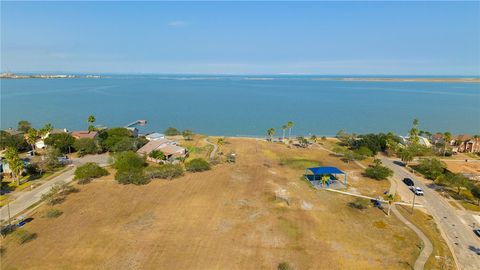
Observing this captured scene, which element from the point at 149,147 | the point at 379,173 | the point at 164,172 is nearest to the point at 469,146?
the point at 379,173

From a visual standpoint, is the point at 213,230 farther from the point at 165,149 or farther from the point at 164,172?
the point at 165,149

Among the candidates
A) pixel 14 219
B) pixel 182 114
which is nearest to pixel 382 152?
pixel 14 219

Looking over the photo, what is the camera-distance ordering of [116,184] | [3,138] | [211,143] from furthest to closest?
[211,143] < [3,138] < [116,184]

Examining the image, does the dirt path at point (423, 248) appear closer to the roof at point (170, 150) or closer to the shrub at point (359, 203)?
the shrub at point (359, 203)

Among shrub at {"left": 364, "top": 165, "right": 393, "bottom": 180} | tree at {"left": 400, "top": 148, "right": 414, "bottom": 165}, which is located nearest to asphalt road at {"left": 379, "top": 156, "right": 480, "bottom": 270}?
shrub at {"left": 364, "top": 165, "right": 393, "bottom": 180}

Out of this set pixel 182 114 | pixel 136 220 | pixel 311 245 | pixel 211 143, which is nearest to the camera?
pixel 311 245

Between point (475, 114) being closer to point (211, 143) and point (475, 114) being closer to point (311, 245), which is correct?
point (211, 143)
